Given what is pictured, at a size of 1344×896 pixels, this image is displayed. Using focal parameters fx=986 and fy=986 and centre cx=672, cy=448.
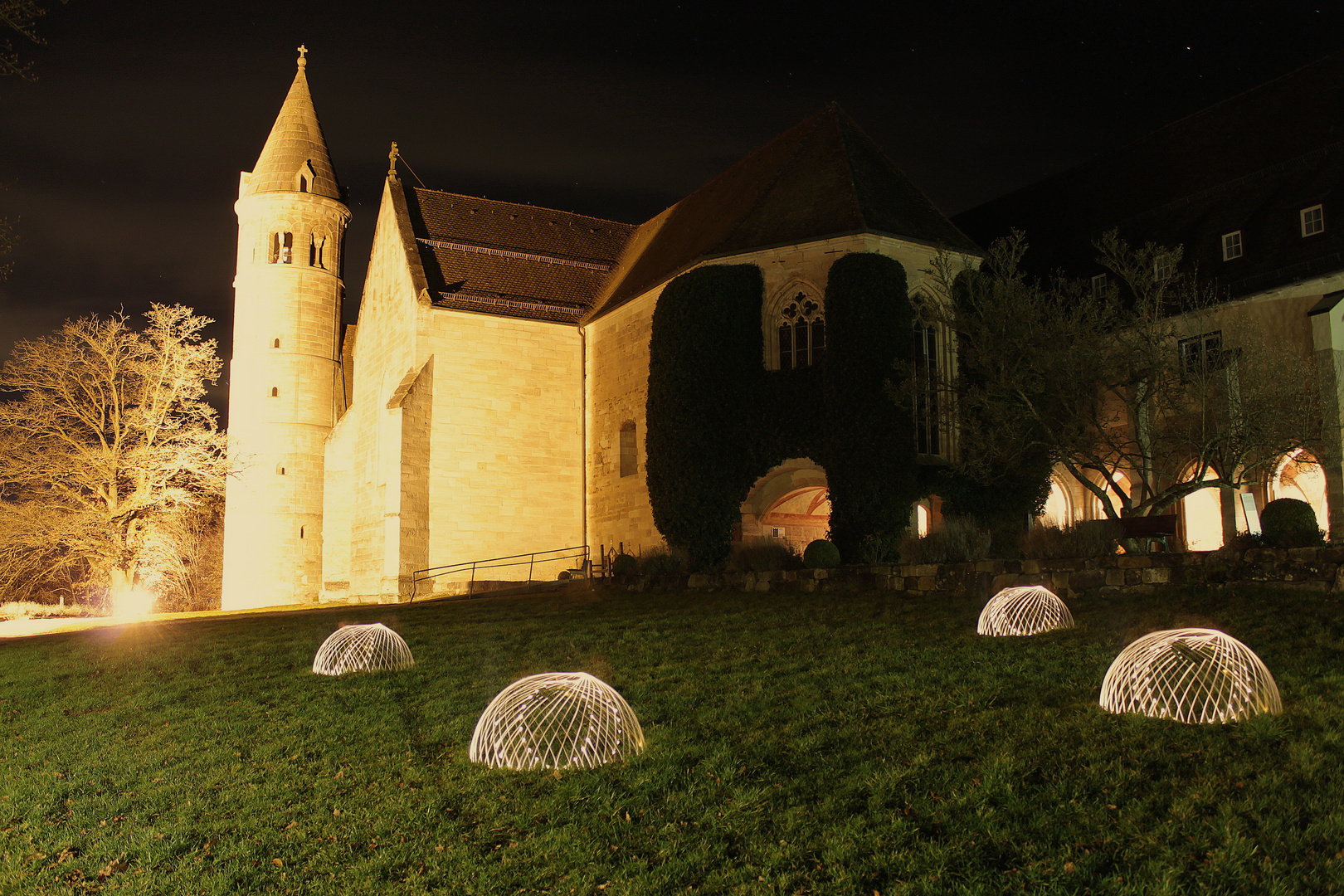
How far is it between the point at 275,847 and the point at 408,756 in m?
1.48

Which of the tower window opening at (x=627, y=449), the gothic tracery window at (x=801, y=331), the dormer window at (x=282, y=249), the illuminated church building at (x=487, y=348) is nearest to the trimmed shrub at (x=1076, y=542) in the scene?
the illuminated church building at (x=487, y=348)

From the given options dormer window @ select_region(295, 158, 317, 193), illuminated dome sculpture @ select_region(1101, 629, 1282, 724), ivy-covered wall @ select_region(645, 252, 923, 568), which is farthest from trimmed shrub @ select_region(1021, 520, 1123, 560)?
dormer window @ select_region(295, 158, 317, 193)

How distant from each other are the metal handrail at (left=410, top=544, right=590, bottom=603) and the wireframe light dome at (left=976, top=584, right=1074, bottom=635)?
14.3 metres

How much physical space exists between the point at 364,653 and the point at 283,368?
25400 mm

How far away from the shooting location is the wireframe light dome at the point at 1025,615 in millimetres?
10875

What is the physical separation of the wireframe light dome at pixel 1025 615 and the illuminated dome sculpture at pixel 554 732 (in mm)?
5432

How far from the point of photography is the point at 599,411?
90.3 ft

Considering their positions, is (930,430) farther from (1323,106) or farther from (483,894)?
(483,894)

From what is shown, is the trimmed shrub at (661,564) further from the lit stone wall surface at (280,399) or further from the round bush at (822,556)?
the lit stone wall surface at (280,399)

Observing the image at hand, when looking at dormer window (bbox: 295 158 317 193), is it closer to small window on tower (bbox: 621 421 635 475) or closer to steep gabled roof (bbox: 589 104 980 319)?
steep gabled roof (bbox: 589 104 980 319)

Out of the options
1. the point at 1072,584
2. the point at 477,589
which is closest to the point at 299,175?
the point at 477,589

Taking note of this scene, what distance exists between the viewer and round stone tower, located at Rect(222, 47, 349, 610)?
32969 millimetres

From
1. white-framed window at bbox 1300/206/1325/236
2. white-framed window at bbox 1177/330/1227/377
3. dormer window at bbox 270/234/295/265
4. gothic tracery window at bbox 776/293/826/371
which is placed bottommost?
white-framed window at bbox 1177/330/1227/377

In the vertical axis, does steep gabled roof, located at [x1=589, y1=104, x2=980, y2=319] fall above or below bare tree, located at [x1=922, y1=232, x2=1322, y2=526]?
above
